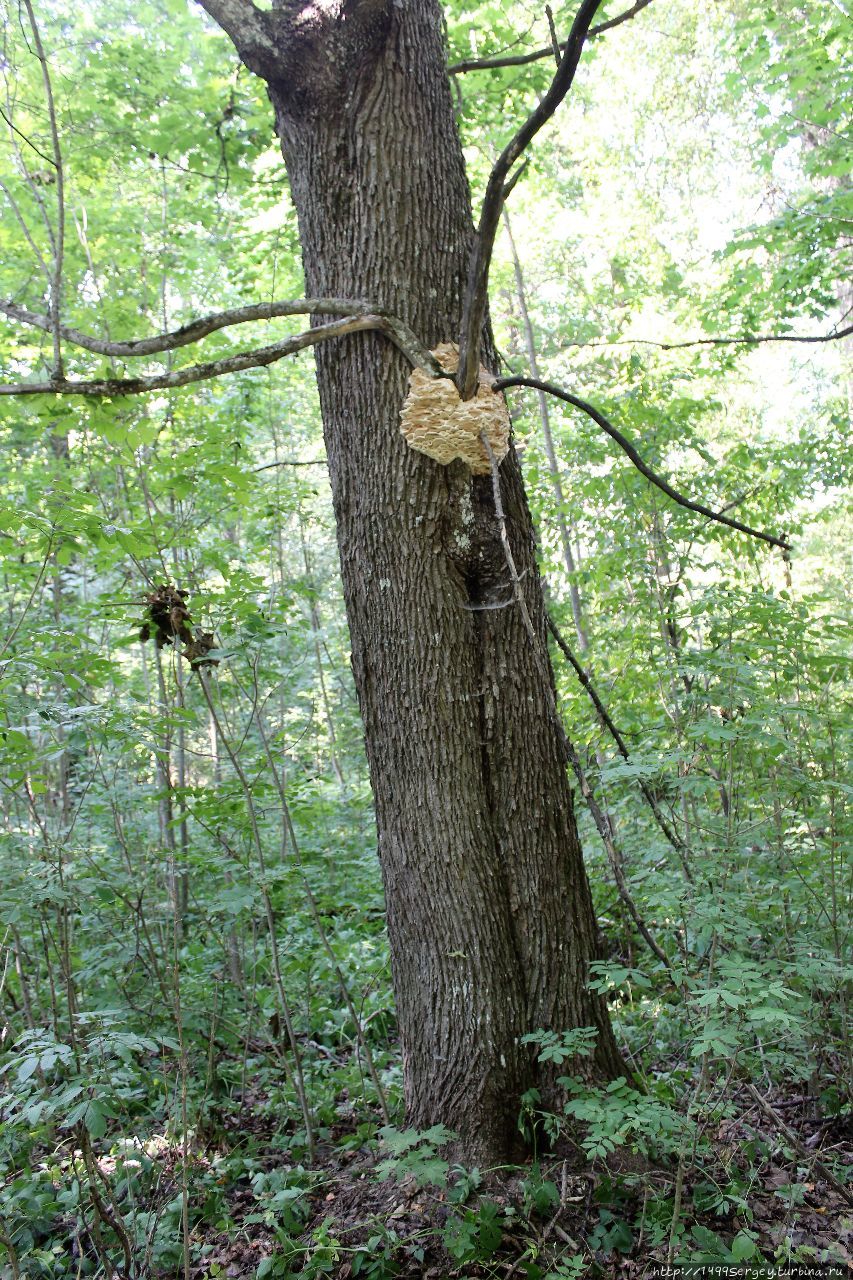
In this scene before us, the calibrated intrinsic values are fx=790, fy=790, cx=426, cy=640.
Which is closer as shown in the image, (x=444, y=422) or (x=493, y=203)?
(x=493, y=203)

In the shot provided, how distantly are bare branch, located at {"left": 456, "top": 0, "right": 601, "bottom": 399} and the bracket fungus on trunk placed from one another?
0.16 feet

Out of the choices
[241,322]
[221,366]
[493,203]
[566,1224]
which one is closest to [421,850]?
[566,1224]

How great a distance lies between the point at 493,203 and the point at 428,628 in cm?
Result: 120

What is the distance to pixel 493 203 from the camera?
213 centimetres

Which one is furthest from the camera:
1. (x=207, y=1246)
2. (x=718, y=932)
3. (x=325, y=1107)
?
(x=325, y=1107)

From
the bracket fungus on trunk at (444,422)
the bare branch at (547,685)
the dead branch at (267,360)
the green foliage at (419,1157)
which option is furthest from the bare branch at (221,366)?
the green foliage at (419,1157)

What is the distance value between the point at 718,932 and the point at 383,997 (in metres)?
2.58

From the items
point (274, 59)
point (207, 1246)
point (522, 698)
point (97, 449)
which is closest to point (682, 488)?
point (522, 698)

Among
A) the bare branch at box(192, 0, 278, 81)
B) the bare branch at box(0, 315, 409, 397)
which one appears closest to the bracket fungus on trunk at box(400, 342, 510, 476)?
the bare branch at box(0, 315, 409, 397)

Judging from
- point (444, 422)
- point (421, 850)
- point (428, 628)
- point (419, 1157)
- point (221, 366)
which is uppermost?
point (221, 366)

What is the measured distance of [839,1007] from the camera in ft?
9.21

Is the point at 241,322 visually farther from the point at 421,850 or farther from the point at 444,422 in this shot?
the point at 421,850

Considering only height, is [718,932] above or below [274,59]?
below

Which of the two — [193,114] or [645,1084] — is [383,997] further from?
[193,114]
